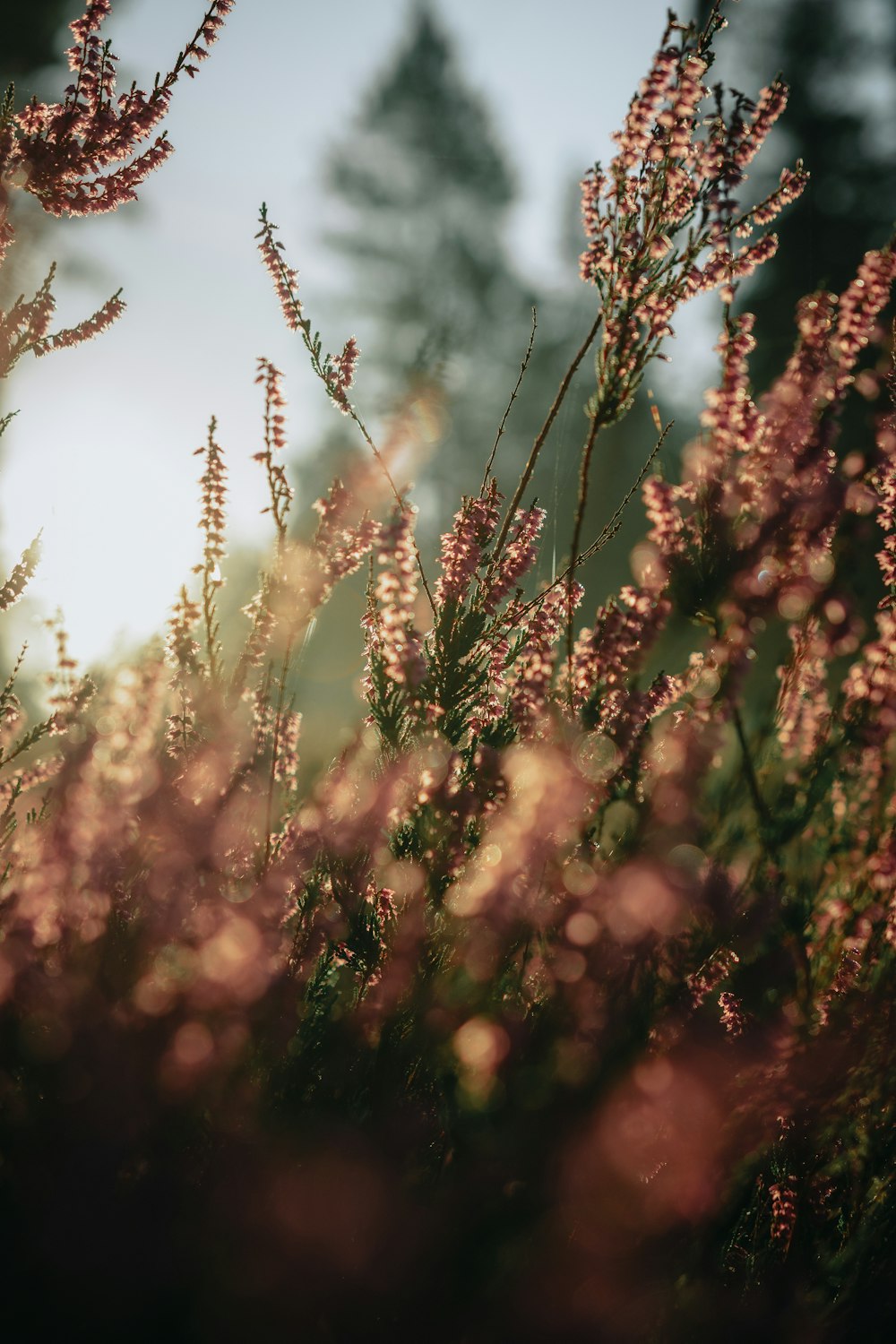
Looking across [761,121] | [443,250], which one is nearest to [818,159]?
[443,250]

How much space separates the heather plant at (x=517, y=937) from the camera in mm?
1671

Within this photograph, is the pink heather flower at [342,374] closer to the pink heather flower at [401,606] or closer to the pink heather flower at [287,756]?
the pink heather flower at [401,606]

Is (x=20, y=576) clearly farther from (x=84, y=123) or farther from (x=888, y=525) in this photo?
(x=888, y=525)

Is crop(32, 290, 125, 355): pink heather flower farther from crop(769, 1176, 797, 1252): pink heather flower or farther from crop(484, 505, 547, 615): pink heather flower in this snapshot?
crop(769, 1176, 797, 1252): pink heather flower

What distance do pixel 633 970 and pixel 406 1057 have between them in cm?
66

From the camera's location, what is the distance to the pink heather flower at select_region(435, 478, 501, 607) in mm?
2738

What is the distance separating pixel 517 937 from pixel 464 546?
1.30 meters

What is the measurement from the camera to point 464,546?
273 centimetres

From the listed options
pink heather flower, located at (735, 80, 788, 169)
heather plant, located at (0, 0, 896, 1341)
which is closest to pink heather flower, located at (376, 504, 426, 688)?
heather plant, located at (0, 0, 896, 1341)

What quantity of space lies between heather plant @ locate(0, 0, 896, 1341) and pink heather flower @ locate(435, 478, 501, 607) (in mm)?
14

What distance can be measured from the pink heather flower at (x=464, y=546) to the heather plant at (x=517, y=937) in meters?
A: 0.01

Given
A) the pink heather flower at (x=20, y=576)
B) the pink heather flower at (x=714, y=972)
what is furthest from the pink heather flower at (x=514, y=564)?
the pink heather flower at (x=20, y=576)

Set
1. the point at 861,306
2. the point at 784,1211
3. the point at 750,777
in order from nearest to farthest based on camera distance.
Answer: the point at 750,777 < the point at 784,1211 < the point at 861,306

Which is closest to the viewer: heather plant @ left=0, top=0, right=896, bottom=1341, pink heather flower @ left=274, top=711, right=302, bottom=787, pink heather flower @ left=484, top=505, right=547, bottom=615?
heather plant @ left=0, top=0, right=896, bottom=1341
